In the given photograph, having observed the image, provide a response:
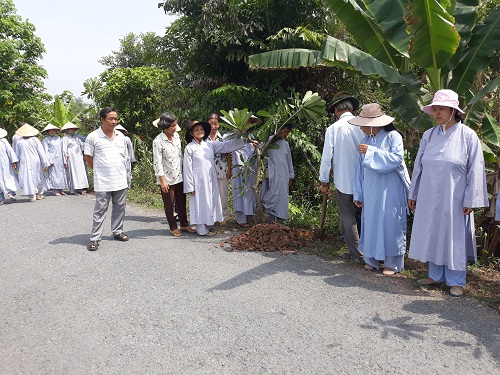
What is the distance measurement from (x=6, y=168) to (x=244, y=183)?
276 inches

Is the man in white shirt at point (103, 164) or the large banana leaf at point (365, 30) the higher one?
the large banana leaf at point (365, 30)

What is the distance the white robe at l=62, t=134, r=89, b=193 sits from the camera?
11992 mm

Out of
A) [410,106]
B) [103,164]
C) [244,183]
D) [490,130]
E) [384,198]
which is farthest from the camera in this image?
[244,183]

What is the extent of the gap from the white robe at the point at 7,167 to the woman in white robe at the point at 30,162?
0.21 meters

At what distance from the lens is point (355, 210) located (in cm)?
557

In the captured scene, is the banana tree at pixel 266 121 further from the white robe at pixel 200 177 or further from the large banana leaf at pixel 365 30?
the large banana leaf at pixel 365 30

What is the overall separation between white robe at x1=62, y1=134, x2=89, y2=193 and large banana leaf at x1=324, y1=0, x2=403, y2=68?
8.66 metres

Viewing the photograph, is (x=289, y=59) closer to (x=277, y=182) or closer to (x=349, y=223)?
(x=277, y=182)

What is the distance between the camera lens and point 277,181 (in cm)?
721

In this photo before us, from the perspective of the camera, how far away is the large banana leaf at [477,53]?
5.19 metres

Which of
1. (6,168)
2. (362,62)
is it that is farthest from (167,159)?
(6,168)

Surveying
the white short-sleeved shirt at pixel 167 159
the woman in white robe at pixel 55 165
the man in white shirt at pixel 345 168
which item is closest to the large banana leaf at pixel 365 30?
the man in white shirt at pixel 345 168

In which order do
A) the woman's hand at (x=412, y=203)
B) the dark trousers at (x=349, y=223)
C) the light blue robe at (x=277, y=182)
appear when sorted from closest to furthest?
the woman's hand at (x=412, y=203) → the dark trousers at (x=349, y=223) → the light blue robe at (x=277, y=182)

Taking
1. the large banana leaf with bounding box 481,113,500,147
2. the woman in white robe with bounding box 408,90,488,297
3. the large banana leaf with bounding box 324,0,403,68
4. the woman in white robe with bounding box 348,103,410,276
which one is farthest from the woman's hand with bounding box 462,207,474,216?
the large banana leaf with bounding box 324,0,403,68
